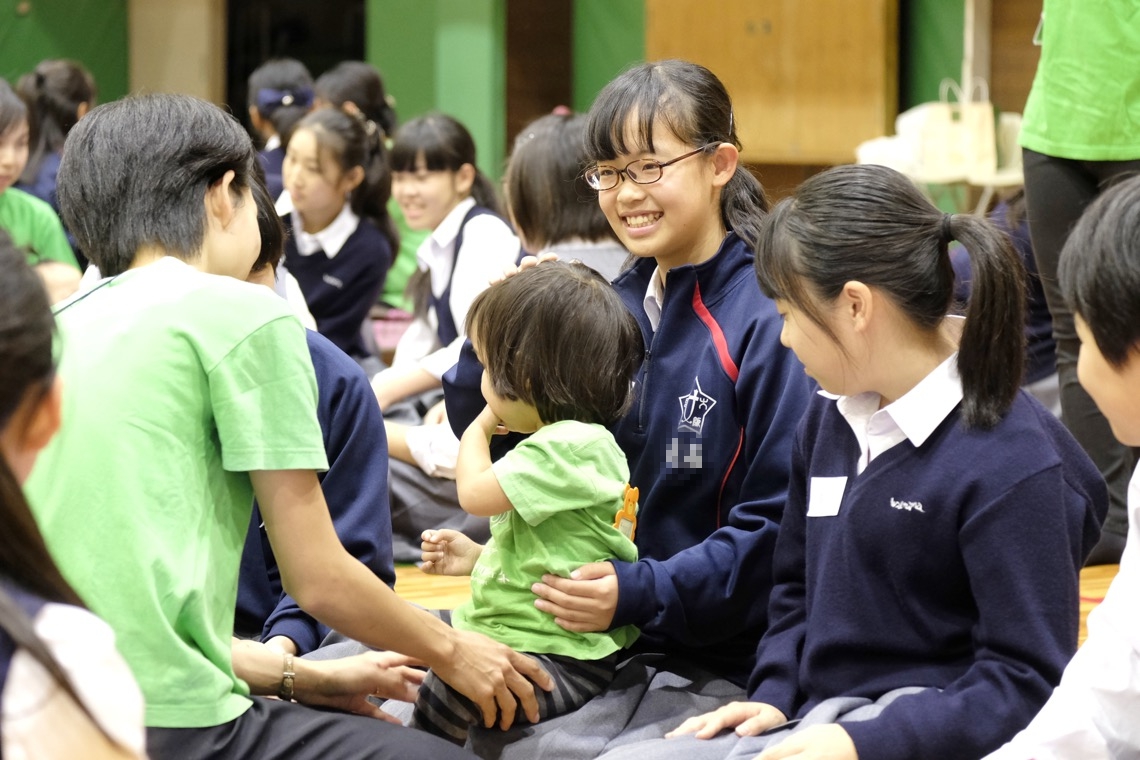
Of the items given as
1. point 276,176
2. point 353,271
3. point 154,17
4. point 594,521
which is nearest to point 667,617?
A: point 594,521

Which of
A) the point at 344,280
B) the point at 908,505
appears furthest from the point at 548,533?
the point at 344,280

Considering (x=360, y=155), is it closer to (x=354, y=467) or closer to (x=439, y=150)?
(x=439, y=150)

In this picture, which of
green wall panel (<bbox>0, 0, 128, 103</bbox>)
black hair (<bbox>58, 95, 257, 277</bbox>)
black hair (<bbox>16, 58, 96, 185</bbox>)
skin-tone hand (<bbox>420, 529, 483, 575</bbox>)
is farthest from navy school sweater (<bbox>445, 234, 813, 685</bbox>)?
green wall panel (<bbox>0, 0, 128, 103</bbox>)

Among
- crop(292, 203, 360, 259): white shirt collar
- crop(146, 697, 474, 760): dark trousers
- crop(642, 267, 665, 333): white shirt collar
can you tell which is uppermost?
crop(642, 267, 665, 333): white shirt collar

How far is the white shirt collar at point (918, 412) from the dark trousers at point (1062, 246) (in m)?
1.17

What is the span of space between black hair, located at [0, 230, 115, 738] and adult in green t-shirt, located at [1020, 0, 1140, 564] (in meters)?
2.15

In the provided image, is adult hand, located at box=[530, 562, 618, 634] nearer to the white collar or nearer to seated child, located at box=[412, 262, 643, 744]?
seated child, located at box=[412, 262, 643, 744]

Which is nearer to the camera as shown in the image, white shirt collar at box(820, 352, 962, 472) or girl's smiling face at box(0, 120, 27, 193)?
white shirt collar at box(820, 352, 962, 472)

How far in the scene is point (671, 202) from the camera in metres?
2.06

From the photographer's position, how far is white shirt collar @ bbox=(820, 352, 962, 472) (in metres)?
1.65

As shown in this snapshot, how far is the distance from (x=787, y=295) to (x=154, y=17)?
8.96 m

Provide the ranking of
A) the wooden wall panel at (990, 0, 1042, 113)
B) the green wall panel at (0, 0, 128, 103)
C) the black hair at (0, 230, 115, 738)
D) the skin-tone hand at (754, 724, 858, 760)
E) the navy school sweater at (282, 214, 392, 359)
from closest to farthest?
the black hair at (0, 230, 115, 738) → the skin-tone hand at (754, 724, 858, 760) → the navy school sweater at (282, 214, 392, 359) → the wooden wall panel at (990, 0, 1042, 113) → the green wall panel at (0, 0, 128, 103)

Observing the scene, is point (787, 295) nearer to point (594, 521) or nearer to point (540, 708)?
point (594, 521)

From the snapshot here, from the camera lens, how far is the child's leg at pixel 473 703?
1825 millimetres
